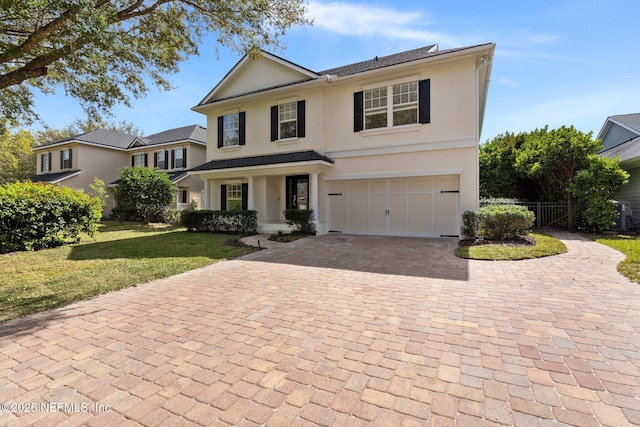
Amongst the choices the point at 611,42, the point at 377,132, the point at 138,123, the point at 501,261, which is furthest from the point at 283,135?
the point at 138,123

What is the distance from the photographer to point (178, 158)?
24422 mm

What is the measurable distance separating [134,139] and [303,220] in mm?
24827

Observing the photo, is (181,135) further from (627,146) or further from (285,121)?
(627,146)

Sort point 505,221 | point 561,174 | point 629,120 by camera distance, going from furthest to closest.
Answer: point 629,120
point 561,174
point 505,221

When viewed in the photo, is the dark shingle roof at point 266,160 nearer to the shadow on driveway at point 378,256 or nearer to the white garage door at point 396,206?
the white garage door at point 396,206

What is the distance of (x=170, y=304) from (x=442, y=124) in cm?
1083

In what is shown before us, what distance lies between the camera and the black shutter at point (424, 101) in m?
11.5

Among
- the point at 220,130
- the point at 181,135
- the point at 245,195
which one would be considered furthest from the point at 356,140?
the point at 181,135

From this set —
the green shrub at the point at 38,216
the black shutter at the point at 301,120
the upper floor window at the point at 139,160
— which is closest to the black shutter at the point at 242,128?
the black shutter at the point at 301,120

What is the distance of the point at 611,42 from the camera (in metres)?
8.66

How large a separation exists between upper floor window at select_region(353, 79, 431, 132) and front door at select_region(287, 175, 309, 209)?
11.9 ft

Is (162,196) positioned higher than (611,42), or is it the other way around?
(611,42)

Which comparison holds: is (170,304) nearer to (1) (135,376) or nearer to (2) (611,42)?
(1) (135,376)

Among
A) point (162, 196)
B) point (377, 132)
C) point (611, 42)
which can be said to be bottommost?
point (162, 196)
